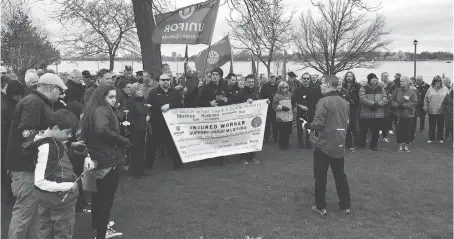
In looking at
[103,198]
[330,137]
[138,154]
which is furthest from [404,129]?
[103,198]

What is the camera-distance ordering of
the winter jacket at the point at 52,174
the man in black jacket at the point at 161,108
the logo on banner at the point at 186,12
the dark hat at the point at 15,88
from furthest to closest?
1. the logo on banner at the point at 186,12
2. the man in black jacket at the point at 161,108
3. the dark hat at the point at 15,88
4. the winter jacket at the point at 52,174

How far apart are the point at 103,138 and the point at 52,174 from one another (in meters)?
0.82

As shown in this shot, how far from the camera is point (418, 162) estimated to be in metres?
9.51

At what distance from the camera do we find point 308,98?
35.2 feet

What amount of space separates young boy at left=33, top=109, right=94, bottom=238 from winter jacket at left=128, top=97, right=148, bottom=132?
12.8 feet

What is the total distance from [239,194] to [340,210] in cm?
168

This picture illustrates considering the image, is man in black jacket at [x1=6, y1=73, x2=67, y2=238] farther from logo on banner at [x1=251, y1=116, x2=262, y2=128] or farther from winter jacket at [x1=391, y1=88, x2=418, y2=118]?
winter jacket at [x1=391, y1=88, x2=418, y2=118]

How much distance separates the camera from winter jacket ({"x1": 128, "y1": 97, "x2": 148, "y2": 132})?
7.84 meters

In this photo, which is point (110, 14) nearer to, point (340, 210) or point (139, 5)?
point (139, 5)

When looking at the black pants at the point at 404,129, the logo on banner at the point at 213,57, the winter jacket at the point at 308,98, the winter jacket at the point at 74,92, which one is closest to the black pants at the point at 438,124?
the black pants at the point at 404,129

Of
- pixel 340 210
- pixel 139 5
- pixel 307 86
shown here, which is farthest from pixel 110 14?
pixel 340 210

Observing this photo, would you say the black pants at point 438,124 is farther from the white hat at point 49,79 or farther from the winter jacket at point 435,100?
the white hat at point 49,79

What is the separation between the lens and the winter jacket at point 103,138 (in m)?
4.48

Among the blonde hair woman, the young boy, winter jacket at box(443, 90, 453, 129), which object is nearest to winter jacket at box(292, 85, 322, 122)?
the blonde hair woman
